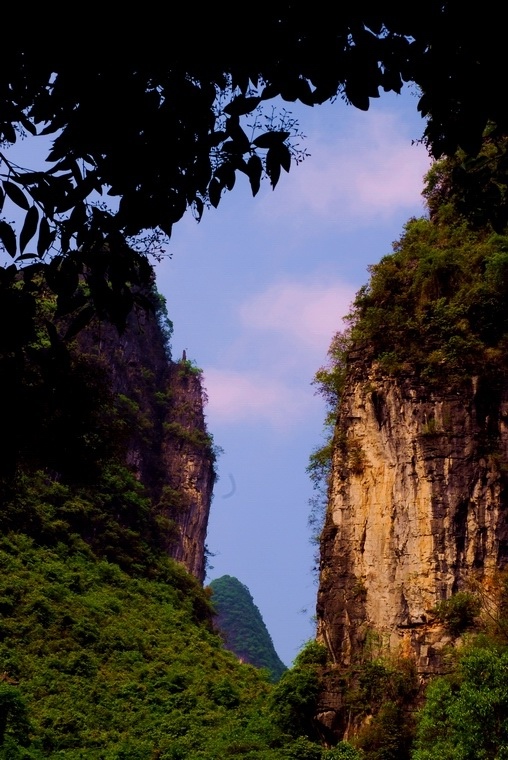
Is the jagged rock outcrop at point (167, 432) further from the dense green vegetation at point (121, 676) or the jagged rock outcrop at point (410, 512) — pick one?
the jagged rock outcrop at point (410, 512)

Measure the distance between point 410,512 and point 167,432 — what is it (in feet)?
85.4

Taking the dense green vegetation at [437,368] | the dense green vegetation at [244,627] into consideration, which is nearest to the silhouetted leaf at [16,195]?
the dense green vegetation at [437,368]

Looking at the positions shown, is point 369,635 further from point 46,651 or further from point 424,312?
point 46,651

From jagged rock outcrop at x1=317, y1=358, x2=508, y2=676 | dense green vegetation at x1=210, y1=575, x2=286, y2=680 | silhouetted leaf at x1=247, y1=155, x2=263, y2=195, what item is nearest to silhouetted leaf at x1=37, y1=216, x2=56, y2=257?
silhouetted leaf at x1=247, y1=155, x2=263, y2=195

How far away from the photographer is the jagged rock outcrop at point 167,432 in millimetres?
37594

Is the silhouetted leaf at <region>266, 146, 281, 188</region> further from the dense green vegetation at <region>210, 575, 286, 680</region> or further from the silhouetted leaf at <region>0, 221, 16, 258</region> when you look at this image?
the dense green vegetation at <region>210, 575, 286, 680</region>

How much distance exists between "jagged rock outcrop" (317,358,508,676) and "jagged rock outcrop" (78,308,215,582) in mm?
19707

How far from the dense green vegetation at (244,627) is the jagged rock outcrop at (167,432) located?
2227 centimetres

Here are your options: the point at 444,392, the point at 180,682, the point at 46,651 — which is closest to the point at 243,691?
the point at 180,682

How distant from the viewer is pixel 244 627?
62.8m

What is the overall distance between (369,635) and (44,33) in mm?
15185

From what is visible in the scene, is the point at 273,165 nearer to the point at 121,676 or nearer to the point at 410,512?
the point at 410,512

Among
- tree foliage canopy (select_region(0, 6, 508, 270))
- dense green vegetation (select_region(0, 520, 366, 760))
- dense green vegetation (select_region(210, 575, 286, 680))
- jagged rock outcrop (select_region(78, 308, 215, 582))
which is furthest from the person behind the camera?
dense green vegetation (select_region(210, 575, 286, 680))

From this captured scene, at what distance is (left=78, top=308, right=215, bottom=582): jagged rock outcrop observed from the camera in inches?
1480
